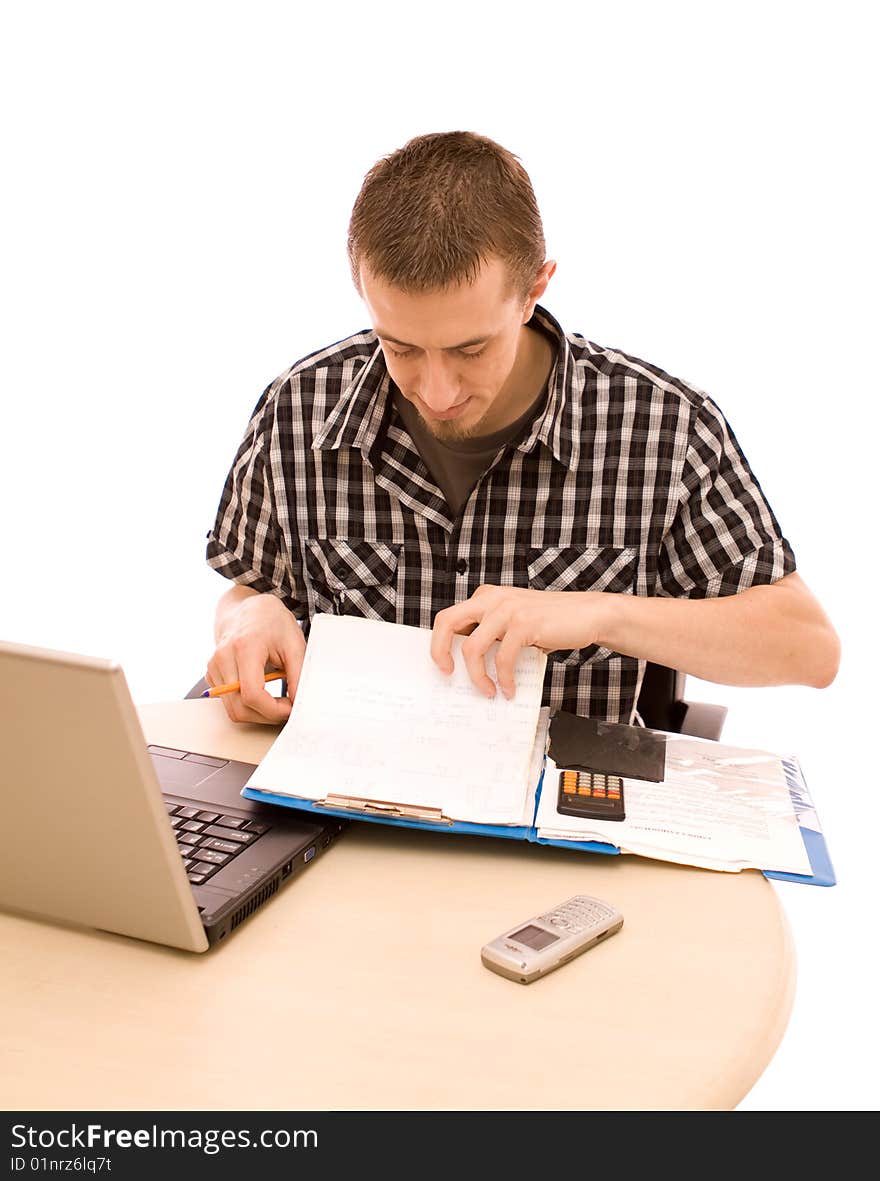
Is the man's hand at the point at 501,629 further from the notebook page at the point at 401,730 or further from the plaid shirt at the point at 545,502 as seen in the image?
the plaid shirt at the point at 545,502

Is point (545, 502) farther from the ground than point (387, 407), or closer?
closer

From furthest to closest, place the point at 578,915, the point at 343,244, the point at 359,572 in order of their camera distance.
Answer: the point at 343,244
the point at 359,572
the point at 578,915

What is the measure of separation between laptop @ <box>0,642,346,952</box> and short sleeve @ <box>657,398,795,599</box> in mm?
676

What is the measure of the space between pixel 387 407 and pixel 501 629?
55cm

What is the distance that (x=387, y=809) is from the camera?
3.61ft

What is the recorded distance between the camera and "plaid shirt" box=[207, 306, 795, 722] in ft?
5.07

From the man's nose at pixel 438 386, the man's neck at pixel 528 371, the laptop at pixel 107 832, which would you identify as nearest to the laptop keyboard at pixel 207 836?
the laptop at pixel 107 832

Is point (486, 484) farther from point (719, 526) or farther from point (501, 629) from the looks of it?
point (501, 629)

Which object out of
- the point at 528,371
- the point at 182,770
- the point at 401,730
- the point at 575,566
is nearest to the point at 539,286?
the point at 528,371

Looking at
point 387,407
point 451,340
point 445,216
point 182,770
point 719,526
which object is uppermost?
point 445,216

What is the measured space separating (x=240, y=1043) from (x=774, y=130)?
2.36 metres
